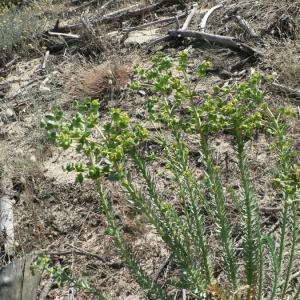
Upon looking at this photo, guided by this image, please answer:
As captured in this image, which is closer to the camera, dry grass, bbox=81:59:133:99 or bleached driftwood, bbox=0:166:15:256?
bleached driftwood, bbox=0:166:15:256

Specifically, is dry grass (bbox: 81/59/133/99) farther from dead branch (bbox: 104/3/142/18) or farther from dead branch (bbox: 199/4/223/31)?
dead branch (bbox: 104/3/142/18)

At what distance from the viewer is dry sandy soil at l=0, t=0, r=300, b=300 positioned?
337 centimetres

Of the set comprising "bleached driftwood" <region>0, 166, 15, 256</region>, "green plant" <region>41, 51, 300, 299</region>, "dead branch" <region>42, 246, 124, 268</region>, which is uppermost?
"green plant" <region>41, 51, 300, 299</region>

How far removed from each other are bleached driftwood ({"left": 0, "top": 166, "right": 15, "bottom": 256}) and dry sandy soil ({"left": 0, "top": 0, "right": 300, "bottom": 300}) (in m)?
0.06

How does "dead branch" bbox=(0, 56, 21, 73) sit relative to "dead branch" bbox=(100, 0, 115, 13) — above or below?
above

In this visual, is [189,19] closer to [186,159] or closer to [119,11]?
[119,11]

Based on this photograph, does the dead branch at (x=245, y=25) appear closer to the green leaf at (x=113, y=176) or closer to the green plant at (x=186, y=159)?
the green plant at (x=186, y=159)

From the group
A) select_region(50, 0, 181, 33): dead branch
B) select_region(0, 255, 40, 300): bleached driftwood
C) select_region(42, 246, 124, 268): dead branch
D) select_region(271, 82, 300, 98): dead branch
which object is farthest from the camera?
select_region(50, 0, 181, 33): dead branch

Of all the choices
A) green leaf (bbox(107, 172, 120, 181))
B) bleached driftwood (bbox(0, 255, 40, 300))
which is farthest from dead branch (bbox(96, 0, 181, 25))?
green leaf (bbox(107, 172, 120, 181))

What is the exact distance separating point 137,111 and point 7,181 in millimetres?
1353

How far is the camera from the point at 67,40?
21.6 ft

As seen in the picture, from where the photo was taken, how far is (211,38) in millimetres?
5281

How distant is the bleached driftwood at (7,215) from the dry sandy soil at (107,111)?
0.06 m

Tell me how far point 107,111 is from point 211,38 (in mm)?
1423
